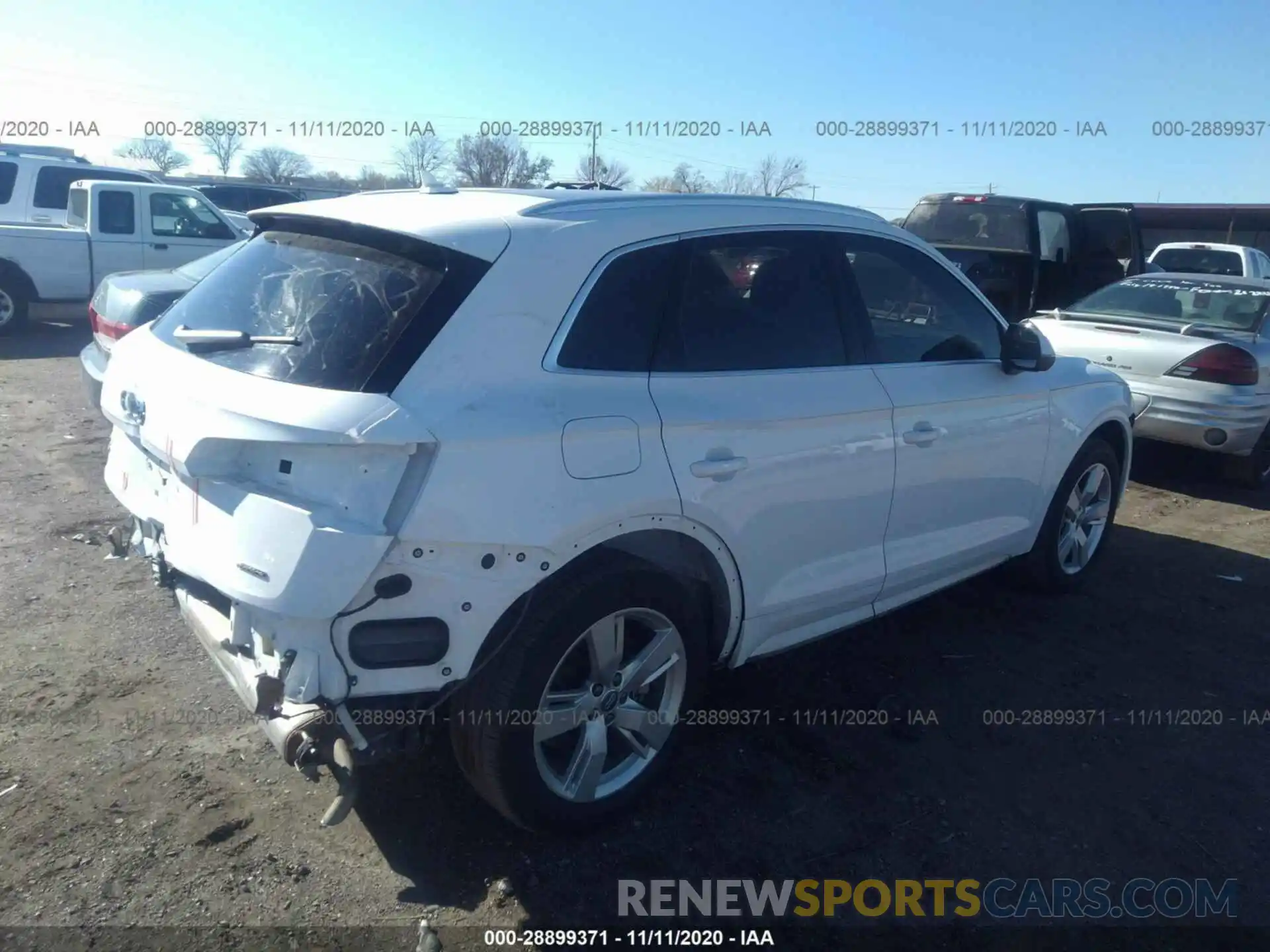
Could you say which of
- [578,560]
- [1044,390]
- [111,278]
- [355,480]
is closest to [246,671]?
[355,480]

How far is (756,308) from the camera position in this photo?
137 inches

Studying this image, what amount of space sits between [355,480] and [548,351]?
2.24 ft

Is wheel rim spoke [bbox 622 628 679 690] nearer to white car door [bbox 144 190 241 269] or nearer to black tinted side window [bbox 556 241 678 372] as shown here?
black tinted side window [bbox 556 241 678 372]

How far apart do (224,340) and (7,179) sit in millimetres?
14664

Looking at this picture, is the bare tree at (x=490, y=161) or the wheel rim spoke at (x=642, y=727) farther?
the bare tree at (x=490, y=161)

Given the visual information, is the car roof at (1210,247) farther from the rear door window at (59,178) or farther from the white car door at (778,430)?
the rear door window at (59,178)

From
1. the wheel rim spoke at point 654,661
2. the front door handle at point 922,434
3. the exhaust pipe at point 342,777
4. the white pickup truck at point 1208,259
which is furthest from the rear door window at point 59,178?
the white pickup truck at point 1208,259

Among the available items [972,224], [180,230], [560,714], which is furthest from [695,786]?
[180,230]

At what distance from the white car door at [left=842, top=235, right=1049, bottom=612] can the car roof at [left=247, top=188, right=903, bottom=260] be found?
1.73ft

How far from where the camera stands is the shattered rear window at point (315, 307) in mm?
2660

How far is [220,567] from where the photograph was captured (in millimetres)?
2625

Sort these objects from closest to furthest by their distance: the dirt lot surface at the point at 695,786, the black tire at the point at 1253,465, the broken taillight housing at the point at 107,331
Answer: the dirt lot surface at the point at 695,786 < the broken taillight housing at the point at 107,331 < the black tire at the point at 1253,465

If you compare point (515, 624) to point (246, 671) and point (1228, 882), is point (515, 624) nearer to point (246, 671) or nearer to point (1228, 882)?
point (246, 671)

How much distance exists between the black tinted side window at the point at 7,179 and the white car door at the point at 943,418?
15.0 meters
